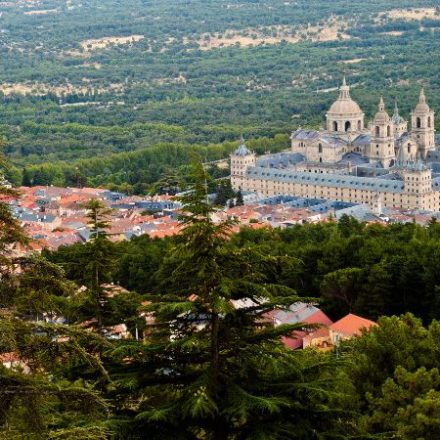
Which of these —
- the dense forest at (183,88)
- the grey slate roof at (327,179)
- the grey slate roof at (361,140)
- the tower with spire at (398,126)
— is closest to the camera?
the grey slate roof at (327,179)

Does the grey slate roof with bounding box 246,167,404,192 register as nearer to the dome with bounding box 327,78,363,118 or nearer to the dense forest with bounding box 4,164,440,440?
the dome with bounding box 327,78,363,118

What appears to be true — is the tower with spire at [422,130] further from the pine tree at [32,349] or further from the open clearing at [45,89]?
the open clearing at [45,89]

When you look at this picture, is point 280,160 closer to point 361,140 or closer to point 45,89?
point 361,140

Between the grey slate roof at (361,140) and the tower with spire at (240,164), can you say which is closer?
the tower with spire at (240,164)

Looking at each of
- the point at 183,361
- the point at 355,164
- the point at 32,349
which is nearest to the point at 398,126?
the point at 355,164

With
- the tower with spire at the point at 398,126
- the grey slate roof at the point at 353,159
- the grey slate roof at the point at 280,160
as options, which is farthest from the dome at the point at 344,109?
the grey slate roof at the point at 353,159

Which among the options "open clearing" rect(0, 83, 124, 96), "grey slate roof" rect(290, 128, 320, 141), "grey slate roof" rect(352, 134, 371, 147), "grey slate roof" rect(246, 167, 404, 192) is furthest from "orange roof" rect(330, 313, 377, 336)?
"open clearing" rect(0, 83, 124, 96)

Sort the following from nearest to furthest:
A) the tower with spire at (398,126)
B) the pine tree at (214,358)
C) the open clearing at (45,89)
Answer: the pine tree at (214,358)
the tower with spire at (398,126)
the open clearing at (45,89)
